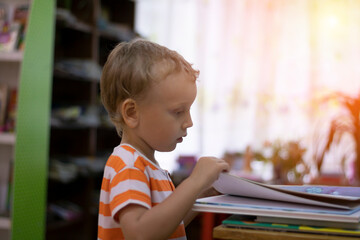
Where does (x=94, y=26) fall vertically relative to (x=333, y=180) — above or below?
above

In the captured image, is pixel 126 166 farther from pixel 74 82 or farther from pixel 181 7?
pixel 181 7

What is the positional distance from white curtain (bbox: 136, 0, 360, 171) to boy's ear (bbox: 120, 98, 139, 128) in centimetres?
311


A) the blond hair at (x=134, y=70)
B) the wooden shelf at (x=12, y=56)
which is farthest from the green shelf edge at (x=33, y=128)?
the blond hair at (x=134, y=70)

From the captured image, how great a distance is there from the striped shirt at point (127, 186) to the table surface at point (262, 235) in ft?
0.42

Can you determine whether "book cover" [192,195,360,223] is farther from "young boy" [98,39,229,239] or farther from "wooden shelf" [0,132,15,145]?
"wooden shelf" [0,132,15,145]

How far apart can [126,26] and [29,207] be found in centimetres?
211

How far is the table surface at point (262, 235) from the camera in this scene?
753 mm

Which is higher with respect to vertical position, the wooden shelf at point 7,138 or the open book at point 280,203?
the open book at point 280,203

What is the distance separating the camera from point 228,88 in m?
4.25

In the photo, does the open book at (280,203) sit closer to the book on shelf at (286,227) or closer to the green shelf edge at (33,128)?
the book on shelf at (286,227)

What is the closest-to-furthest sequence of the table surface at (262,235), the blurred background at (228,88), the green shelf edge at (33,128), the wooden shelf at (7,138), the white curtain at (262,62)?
the table surface at (262,235) → the green shelf edge at (33,128) → the wooden shelf at (7,138) → the blurred background at (228,88) → the white curtain at (262,62)

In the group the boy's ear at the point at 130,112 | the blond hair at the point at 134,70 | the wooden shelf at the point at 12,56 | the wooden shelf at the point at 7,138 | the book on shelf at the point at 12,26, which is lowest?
the wooden shelf at the point at 7,138

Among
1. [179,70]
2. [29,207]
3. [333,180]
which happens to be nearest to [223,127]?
[333,180]

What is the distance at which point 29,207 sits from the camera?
250 cm
